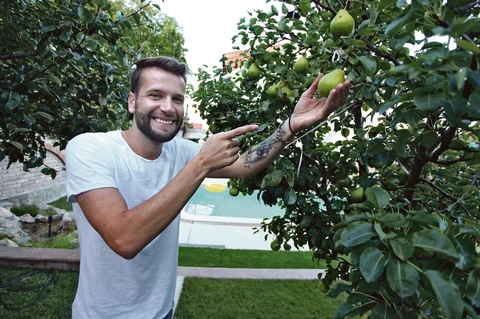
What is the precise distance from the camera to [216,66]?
2824 mm

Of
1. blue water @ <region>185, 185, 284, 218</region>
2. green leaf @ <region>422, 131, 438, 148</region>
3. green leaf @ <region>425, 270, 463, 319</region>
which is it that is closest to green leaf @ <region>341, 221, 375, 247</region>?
green leaf @ <region>425, 270, 463, 319</region>

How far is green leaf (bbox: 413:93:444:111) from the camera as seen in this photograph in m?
0.81

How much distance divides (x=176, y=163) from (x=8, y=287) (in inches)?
126

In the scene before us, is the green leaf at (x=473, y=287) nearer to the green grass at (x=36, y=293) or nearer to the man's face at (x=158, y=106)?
the man's face at (x=158, y=106)

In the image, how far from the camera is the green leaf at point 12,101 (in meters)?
1.94

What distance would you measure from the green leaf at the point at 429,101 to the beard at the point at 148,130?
1153 millimetres

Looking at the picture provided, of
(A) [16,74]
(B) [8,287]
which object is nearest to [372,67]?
(A) [16,74]

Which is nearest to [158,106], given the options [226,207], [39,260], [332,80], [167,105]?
[167,105]

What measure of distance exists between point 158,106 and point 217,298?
115 inches

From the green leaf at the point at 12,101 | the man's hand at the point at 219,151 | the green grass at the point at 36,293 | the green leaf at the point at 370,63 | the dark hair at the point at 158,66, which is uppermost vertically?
the dark hair at the point at 158,66

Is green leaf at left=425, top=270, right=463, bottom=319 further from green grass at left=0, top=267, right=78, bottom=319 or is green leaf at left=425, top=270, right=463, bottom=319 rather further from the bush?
the bush

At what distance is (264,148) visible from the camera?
177cm

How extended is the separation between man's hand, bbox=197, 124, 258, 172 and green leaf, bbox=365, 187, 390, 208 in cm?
60

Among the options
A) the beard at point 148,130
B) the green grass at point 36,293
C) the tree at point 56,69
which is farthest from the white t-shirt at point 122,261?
the green grass at point 36,293
